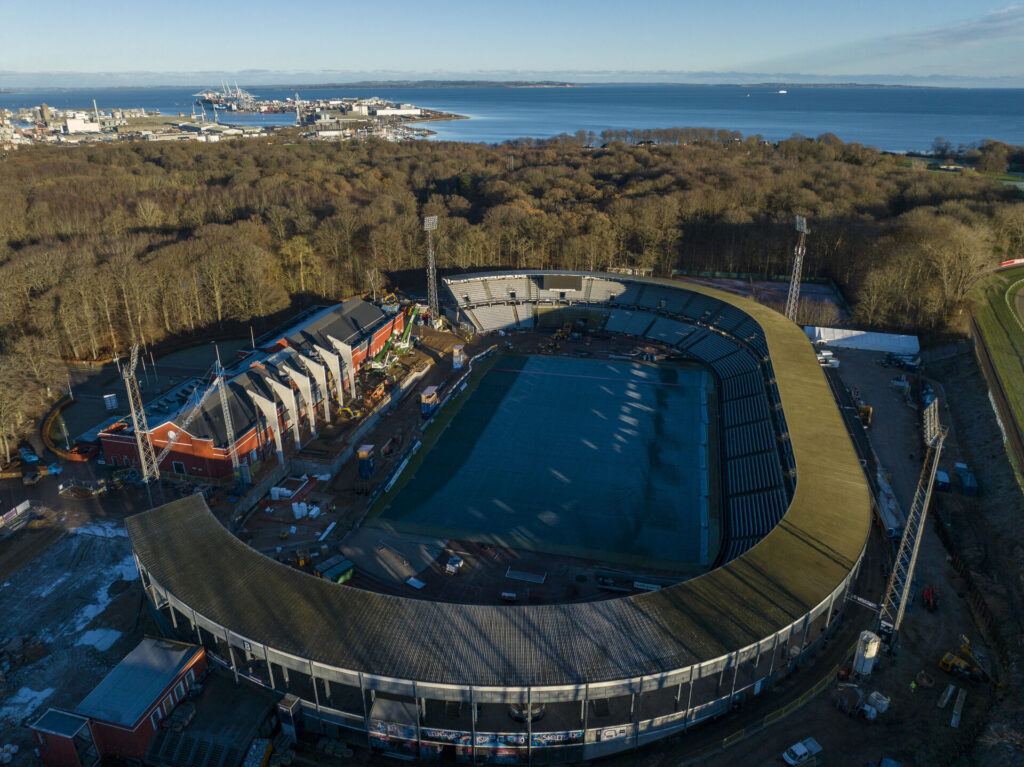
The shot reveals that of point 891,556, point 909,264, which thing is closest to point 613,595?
point 891,556

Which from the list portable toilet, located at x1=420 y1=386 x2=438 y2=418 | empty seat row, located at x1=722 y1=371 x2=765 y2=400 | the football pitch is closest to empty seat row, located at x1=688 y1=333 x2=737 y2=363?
the football pitch

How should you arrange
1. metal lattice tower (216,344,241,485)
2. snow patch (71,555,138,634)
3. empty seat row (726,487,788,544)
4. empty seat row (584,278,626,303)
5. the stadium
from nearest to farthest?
the stadium, snow patch (71,555,138,634), empty seat row (726,487,788,544), metal lattice tower (216,344,241,485), empty seat row (584,278,626,303)

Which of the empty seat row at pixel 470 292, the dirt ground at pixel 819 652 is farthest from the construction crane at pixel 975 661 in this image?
the empty seat row at pixel 470 292

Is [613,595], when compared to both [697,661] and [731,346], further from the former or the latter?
[731,346]

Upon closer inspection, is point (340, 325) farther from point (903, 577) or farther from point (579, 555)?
point (903, 577)

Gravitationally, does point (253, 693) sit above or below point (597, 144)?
below

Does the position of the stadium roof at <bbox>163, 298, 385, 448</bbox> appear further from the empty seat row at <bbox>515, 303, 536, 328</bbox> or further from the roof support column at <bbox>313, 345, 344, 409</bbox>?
the empty seat row at <bbox>515, 303, 536, 328</bbox>

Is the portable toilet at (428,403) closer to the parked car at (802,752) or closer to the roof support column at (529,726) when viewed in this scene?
the roof support column at (529,726)
